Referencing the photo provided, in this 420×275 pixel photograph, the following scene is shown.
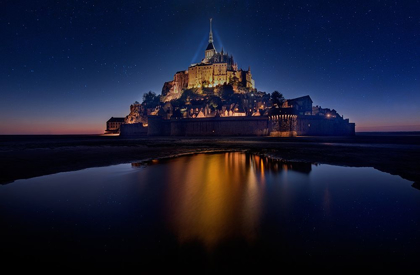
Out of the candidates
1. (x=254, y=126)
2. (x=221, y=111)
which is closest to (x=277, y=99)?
(x=254, y=126)

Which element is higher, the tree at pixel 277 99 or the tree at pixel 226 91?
the tree at pixel 226 91

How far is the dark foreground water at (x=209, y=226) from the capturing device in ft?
8.71

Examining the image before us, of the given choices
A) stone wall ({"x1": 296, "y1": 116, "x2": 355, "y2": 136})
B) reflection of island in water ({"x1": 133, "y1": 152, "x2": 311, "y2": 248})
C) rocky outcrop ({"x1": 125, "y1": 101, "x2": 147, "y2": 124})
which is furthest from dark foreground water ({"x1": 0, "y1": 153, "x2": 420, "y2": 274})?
rocky outcrop ({"x1": 125, "y1": 101, "x2": 147, "y2": 124})

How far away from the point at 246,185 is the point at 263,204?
6.46 feet

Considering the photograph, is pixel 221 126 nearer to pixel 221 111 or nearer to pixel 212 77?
pixel 221 111

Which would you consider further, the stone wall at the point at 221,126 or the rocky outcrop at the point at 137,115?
the rocky outcrop at the point at 137,115

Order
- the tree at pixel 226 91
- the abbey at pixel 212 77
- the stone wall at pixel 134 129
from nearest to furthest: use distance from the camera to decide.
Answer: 1. the stone wall at pixel 134 129
2. the tree at pixel 226 91
3. the abbey at pixel 212 77

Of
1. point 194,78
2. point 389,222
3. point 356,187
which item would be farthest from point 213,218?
point 194,78

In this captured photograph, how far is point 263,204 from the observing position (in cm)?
506

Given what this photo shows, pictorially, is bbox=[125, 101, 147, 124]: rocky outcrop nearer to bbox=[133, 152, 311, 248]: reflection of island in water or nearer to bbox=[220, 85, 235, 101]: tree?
bbox=[220, 85, 235, 101]: tree

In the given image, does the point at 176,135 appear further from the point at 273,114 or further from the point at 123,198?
the point at 123,198

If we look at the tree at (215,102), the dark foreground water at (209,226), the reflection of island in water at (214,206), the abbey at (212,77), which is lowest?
the reflection of island in water at (214,206)

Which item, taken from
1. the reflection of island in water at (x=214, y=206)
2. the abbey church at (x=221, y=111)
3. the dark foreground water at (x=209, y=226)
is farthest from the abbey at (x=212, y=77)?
the dark foreground water at (x=209, y=226)

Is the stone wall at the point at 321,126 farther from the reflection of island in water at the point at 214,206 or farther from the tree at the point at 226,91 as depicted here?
the reflection of island in water at the point at 214,206
